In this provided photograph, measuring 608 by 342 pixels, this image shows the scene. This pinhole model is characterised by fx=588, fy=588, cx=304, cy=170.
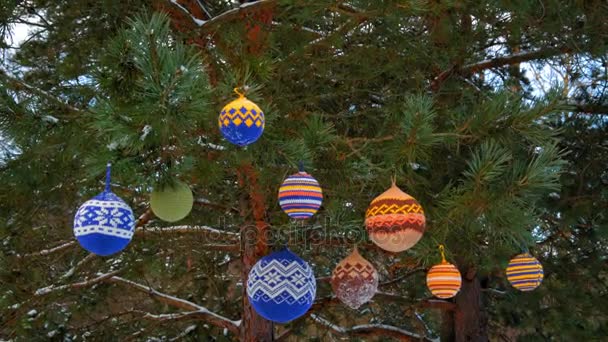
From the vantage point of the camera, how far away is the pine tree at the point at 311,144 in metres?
2.20

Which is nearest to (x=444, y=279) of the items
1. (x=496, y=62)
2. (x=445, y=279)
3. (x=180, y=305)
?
(x=445, y=279)

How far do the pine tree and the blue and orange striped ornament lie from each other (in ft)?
0.45

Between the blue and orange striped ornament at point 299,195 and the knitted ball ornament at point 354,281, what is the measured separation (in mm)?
864

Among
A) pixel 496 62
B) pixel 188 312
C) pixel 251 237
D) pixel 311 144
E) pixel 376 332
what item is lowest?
pixel 376 332

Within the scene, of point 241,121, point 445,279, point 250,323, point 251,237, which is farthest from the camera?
point 250,323

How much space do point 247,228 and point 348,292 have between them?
3.34 feet

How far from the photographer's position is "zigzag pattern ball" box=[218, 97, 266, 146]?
196cm

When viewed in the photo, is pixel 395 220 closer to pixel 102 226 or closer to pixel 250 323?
pixel 102 226

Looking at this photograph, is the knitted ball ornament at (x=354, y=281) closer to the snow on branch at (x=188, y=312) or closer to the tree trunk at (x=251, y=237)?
the tree trunk at (x=251, y=237)

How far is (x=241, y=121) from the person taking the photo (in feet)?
6.41

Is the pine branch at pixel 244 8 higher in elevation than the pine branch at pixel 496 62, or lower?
lower

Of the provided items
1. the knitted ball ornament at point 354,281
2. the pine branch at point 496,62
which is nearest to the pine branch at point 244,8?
the knitted ball ornament at point 354,281

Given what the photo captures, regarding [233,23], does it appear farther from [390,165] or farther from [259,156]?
[390,165]

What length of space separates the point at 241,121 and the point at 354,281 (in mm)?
1368
